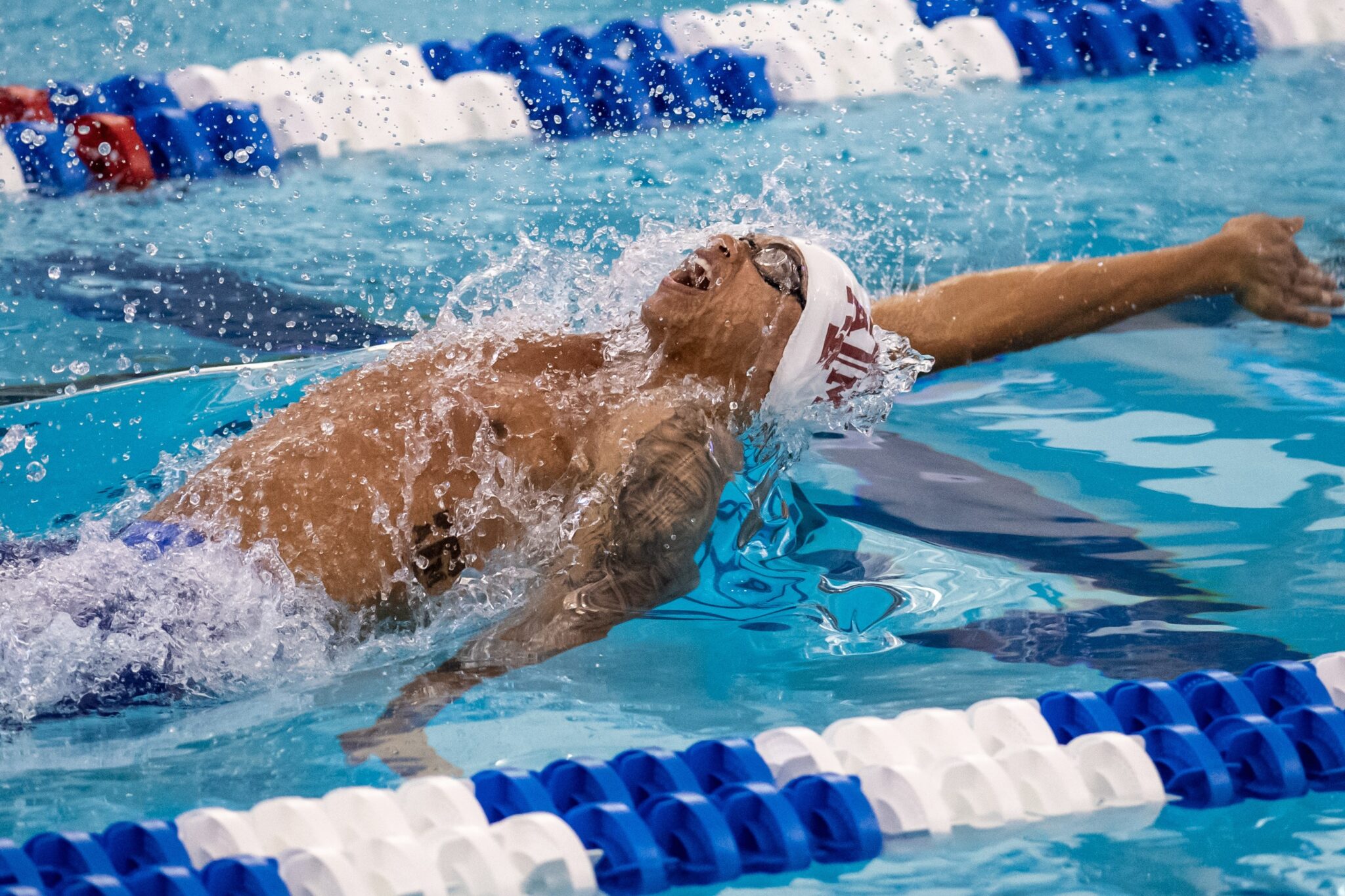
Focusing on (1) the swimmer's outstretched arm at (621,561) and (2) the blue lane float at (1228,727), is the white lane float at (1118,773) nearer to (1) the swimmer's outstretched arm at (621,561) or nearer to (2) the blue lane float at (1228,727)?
(2) the blue lane float at (1228,727)

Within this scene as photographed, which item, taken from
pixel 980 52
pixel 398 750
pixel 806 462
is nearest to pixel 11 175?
pixel 806 462

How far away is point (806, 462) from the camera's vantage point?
2.79 meters

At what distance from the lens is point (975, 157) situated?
16.0 ft

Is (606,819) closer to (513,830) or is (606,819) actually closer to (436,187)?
(513,830)

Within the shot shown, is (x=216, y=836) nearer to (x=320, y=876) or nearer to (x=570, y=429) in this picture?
(x=320, y=876)

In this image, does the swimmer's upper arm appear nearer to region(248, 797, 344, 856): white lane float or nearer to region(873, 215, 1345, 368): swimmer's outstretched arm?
region(248, 797, 344, 856): white lane float

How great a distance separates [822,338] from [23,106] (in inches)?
136

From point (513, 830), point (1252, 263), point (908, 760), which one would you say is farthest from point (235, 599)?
point (1252, 263)

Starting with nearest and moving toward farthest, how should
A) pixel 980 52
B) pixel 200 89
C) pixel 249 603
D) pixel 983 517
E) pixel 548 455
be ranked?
pixel 249 603, pixel 548 455, pixel 983 517, pixel 200 89, pixel 980 52

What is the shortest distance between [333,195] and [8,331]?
125cm

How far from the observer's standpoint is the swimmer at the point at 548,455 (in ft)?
6.31

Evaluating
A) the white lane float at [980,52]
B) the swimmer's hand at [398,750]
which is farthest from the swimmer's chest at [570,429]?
the white lane float at [980,52]

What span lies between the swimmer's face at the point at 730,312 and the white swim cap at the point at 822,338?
0.02 metres

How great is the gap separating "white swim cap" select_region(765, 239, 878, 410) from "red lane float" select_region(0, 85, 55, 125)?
3287mm
